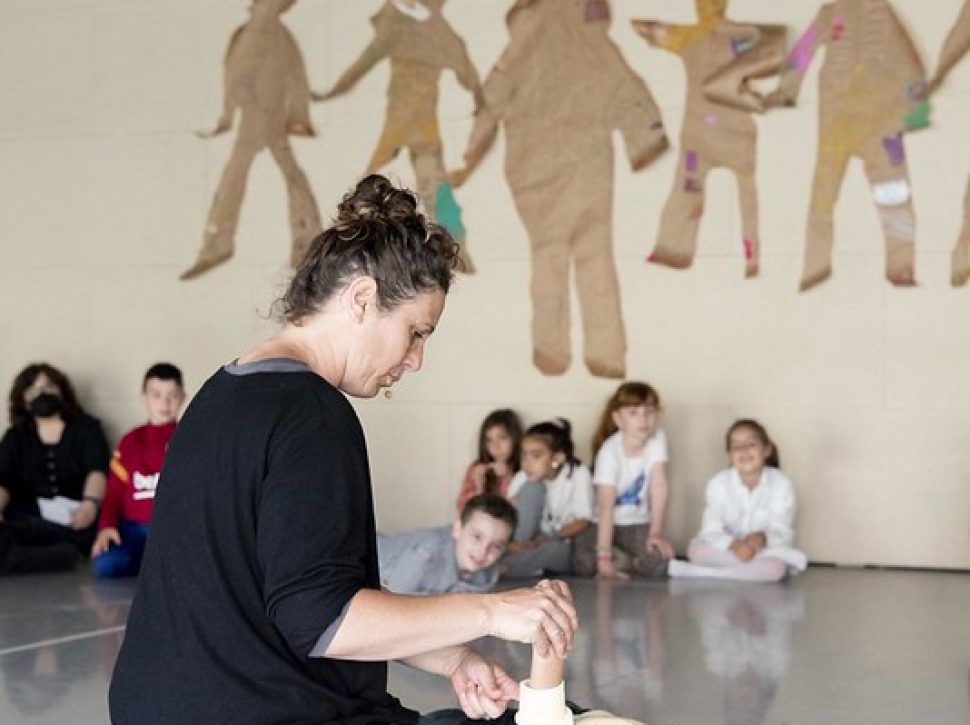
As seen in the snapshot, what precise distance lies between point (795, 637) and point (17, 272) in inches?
214

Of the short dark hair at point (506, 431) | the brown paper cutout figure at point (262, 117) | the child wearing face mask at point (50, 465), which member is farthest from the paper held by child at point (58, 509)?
the short dark hair at point (506, 431)

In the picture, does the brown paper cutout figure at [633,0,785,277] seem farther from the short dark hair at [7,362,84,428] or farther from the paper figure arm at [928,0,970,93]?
the short dark hair at [7,362,84,428]

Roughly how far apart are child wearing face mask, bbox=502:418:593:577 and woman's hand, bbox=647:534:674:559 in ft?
1.05

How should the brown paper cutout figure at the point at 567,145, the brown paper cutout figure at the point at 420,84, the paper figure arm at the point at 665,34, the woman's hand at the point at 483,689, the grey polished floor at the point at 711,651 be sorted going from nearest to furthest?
1. the woman's hand at the point at 483,689
2. the grey polished floor at the point at 711,651
3. the paper figure arm at the point at 665,34
4. the brown paper cutout figure at the point at 567,145
5. the brown paper cutout figure at the point at 420,84

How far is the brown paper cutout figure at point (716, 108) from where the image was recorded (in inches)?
295

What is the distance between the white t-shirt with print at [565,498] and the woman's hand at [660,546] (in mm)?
328

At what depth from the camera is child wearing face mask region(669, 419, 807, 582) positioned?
7.00 m

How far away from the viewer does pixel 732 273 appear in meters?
7.58

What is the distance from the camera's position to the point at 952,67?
23.7 feet

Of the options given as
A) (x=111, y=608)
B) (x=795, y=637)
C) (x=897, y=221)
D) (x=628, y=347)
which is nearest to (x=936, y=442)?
(x=897, y=221)

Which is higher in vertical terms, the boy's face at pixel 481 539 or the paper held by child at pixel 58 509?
the boy's face at pixel 481 539

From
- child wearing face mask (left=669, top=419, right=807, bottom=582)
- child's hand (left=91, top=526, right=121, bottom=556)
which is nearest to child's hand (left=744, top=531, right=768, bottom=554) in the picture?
child wearing face mask (left=669, top=419, right=807, bottom=582)

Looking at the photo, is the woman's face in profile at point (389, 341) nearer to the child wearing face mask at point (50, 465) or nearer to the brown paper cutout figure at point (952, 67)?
the brown paper cutout figure at point (952, 67)

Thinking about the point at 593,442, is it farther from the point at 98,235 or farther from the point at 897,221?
the point at 98,235
